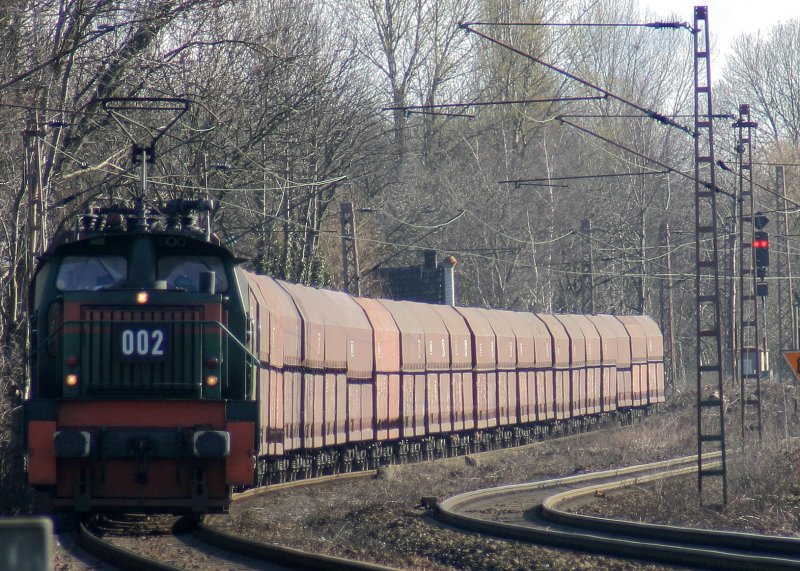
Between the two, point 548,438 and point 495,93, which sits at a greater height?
point 495,93

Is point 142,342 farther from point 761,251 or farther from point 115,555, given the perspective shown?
point 761,251

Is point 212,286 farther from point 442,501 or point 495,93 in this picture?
point 495,93

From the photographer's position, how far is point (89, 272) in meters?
11.0

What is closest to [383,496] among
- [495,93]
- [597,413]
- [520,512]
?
[520,512]

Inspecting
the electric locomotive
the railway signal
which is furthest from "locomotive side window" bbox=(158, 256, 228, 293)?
the railway signal

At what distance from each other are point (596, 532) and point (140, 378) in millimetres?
5694

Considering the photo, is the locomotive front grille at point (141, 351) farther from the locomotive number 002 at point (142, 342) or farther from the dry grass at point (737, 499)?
the dry grass at point (737, 499)

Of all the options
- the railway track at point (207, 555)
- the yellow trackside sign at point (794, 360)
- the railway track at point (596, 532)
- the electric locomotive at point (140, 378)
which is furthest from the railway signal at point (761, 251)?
the railway track at point (207, 555)

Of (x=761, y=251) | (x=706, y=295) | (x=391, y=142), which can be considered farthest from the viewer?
(x=391, y=142)

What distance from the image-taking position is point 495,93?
2018 inches

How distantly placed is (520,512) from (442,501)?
1.20 metres

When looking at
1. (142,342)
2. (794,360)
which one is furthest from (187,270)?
(794,360)

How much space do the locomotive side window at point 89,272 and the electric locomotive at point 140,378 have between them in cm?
1

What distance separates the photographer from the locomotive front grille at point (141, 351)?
10625 mm
